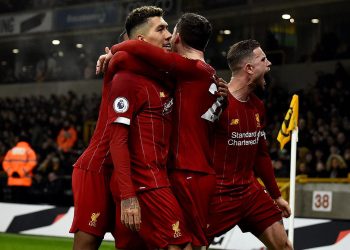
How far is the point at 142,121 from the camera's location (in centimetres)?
485

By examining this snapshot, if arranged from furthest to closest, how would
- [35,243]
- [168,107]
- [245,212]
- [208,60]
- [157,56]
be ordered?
1. [208,60]
2. [35,243]
3. [245,212]
4. [168,107]
5. [157,56]

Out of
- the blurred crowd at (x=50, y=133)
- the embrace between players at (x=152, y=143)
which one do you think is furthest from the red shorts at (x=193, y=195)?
the blurred crowd at (x=50, y=133)

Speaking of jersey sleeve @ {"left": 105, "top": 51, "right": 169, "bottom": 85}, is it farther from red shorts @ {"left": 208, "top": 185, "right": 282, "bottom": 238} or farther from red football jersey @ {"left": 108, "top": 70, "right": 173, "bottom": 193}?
red shorts @ {"left": 208, "top": 185, "right": 282, "bottom": 238}

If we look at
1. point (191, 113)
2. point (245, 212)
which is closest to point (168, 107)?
point (191, 113)

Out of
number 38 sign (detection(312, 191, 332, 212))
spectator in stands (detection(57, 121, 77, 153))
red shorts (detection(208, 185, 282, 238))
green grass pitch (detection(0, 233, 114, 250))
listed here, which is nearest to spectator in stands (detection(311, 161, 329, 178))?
number 38 sign (detection(312, 191, 332, 212))

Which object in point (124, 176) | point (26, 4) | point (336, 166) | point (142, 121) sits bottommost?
point (336, 166)

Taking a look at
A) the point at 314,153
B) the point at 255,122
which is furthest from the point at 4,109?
the point at 255,122

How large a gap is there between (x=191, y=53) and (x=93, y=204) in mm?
1123

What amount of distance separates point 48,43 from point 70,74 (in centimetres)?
141

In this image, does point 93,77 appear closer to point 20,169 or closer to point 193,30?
point 20,169

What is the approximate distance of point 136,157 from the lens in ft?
15.9

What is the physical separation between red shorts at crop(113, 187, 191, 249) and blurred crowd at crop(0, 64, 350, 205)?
1108cm

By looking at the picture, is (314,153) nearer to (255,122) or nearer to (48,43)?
(255,122)

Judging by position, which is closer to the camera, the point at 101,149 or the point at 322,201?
the point at 101,149
